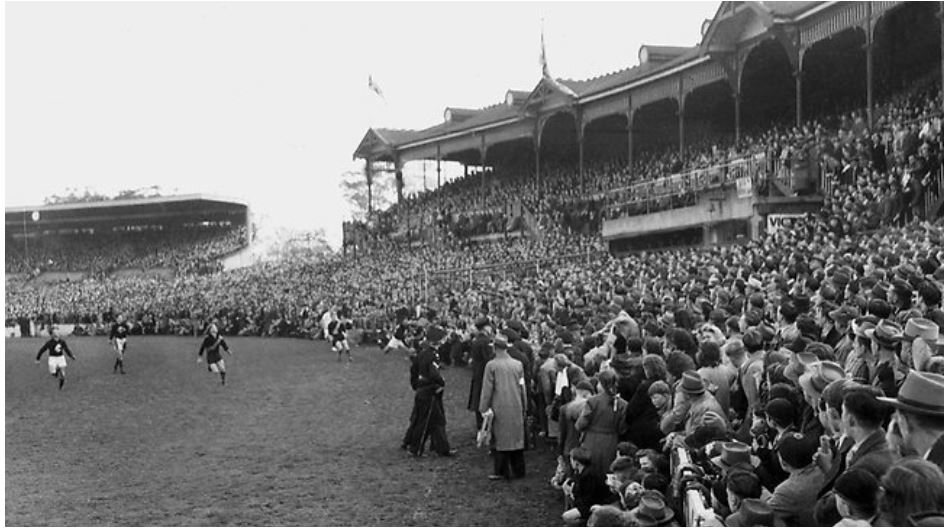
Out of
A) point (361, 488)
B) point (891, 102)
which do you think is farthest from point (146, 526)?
point (891, 102)

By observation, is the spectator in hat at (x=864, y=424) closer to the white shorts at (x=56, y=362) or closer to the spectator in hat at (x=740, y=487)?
the spectator in hat at (x=740, y=487)

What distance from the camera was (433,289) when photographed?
30078mm


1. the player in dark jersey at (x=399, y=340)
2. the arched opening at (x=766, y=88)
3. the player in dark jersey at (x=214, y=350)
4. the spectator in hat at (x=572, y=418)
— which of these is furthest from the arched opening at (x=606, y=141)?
the spectator in hat at (x=572, y=418)

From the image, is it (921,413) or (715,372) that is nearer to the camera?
(921,413)

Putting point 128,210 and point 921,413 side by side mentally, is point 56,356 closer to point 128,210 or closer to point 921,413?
point 921,413

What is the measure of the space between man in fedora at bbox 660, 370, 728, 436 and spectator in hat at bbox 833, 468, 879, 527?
262 cm

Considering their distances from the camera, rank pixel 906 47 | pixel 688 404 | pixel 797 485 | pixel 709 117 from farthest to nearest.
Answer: pixel 709 117 < pixel 906 47 < pixel 688 404 < pixel 797 485

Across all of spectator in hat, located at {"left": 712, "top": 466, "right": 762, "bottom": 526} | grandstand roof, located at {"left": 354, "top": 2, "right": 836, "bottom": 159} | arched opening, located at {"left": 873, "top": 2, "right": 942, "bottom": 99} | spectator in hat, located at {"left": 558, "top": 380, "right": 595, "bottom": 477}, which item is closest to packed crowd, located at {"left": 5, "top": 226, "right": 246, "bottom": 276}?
grandstand roof, located at {"left": 354, "top": 2, "right": 836, "bottom": 159}

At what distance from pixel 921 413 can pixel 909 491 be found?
2.85 feet

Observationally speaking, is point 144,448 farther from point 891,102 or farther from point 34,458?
point 891,102

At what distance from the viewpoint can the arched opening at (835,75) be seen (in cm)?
2419

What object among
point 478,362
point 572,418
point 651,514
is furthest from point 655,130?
A: point 651,514

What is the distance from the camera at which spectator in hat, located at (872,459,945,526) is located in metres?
3.26

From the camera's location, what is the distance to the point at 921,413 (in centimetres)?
405
